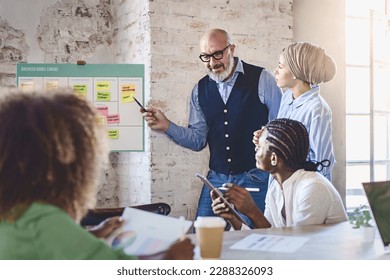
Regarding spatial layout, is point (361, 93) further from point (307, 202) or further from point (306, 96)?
point (307, 202)

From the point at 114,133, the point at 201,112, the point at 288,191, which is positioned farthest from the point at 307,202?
the point at 114,133

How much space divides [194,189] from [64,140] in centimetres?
244

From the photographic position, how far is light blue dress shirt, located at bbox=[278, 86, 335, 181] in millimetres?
2787

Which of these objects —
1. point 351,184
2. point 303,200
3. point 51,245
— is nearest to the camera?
point 51,245

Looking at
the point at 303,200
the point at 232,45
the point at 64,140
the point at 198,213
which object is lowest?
the point at 198,213

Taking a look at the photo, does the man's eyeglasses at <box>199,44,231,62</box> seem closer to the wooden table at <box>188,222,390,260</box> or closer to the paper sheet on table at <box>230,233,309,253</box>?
the wooden table at <box>188,222,390,260</box>

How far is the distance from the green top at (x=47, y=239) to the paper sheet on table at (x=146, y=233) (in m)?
0.15

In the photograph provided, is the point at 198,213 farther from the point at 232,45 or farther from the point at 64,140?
the point at 64,140

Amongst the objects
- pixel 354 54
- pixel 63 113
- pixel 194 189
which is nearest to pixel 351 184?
pixel 354 54

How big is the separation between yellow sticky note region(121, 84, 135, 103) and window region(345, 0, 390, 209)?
151cm

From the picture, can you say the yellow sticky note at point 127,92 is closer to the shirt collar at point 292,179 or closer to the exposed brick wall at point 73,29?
the exposed brick wall at point 73,29

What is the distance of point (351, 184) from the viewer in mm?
4016

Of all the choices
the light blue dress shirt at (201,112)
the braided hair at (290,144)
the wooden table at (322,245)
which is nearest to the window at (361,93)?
the light blue dress shirt at (201,112)

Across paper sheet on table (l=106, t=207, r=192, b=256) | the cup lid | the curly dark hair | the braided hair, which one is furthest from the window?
the curly dark hair
